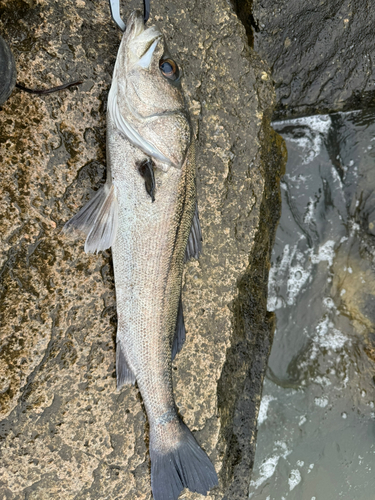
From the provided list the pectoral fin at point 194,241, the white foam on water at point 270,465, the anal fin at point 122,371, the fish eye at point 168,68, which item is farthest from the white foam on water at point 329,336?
the fish eye at point 168,68

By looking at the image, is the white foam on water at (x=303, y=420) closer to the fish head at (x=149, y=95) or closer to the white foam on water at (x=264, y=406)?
the white foam on water at (x=264, y=406)

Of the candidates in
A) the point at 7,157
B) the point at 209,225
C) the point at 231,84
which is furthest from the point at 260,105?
the point at 7,157

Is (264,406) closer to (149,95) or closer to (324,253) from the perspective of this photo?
(324,253)

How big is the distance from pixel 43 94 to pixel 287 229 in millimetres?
2871

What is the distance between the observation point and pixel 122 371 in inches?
104

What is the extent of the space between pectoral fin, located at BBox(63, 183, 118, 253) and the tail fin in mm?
1430

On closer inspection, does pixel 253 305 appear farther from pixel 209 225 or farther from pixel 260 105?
pixel 260 105

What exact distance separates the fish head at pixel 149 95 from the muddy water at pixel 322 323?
6.94 feet

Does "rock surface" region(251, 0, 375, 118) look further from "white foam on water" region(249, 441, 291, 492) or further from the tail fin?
"white foam on water" region(249, 441, 291, 492)

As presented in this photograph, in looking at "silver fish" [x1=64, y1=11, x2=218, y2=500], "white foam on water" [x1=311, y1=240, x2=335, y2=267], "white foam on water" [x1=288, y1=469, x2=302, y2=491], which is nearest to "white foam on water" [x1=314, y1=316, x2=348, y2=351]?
"white foam on water" [x1=311, y1=240, x2=335, y2=267]

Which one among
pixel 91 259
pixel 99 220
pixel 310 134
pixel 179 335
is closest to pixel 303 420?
pixel 179 335

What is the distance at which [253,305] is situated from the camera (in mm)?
3447

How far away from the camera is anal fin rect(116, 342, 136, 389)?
2.62 meters

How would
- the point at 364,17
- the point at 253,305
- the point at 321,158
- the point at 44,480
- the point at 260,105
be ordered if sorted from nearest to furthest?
the point at 44,480 → the point at 260,105 → the point at 253,305 → the point at 364,17 → the point at 321,158
